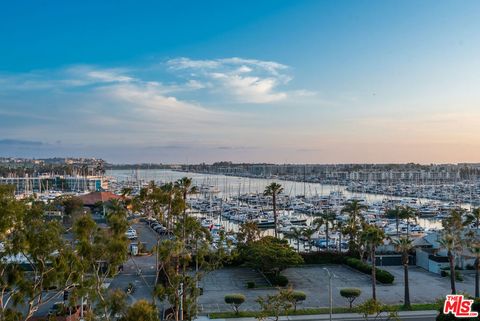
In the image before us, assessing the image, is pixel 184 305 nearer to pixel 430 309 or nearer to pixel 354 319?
pixel 354 319

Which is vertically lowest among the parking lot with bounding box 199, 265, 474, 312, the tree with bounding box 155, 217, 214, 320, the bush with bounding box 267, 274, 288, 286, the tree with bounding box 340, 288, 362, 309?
the parking lot with bounding box 199, 265, 474, 312

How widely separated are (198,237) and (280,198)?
8992 cm

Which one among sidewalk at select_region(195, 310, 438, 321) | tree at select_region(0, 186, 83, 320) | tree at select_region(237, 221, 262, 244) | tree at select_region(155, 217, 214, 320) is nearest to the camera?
tree at select_region(0, 186, 83, 320)

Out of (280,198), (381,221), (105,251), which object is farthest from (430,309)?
(280,198)

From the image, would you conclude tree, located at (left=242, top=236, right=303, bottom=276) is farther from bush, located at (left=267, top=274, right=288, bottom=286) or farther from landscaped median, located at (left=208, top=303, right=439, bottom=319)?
landscaped median, located at (left=208, top=303, right=439, bottom=319)

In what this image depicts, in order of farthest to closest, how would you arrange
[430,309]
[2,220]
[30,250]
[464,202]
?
[464,202]
[430,309]
[30,250]
[2,220]

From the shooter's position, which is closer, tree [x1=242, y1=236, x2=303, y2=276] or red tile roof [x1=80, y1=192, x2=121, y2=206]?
tree [x1=242, y1=236, x2=303, y2=276]

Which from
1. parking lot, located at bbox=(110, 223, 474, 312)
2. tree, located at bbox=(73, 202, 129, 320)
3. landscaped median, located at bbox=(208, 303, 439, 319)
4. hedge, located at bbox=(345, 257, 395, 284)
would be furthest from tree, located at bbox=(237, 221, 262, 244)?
tree, located at bbox=(73, 202, 129, 320)

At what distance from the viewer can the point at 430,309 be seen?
29.2m

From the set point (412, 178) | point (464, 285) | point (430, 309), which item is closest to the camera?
point (430, 309)

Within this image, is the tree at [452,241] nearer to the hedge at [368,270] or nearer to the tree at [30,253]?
the hedge at [368,270]

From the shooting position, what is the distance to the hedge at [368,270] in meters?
35.5

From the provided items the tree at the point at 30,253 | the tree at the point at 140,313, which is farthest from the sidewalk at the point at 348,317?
the tree at the point at 140,313

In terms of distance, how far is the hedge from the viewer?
3547 centimetres
